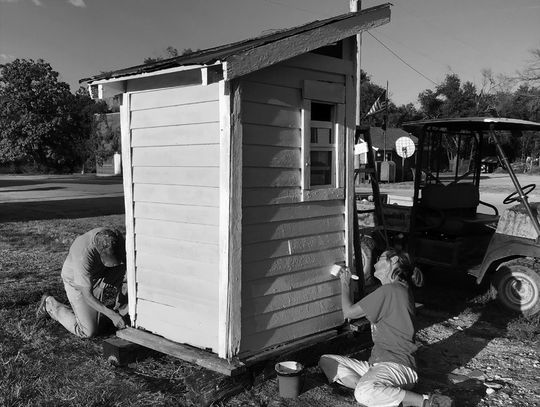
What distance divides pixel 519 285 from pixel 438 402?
3124 millimetres

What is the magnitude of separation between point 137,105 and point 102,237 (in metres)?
1.40

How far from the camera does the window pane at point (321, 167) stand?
14.8 ft

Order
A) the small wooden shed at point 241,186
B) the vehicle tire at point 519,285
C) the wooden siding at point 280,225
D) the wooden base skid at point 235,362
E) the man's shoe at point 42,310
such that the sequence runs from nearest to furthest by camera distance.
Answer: the wooden base skid at point 235,362 < the small wooden shed at point 241,186 < the wooden siding at point 280,225 < the man's shoe at point 42,310 < the vehicle tire at point 519,285

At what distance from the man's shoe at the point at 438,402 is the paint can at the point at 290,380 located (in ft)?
3.02

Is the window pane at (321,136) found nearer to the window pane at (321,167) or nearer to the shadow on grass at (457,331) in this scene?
the window pane at (321,167)

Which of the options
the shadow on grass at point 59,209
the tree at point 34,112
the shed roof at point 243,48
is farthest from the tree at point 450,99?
the shed roof at point 243,48

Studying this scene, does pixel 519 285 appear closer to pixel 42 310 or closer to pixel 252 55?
pixel 252 55

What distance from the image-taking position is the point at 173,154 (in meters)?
4.17

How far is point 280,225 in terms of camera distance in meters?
4.14

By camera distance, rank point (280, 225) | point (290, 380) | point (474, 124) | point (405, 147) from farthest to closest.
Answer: point (405, 147), point (474, 124), point (280, 225), point (290, 380)

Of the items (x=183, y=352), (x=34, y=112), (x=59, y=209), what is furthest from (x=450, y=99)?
(x=183, y=352)

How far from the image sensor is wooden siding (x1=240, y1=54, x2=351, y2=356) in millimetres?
3895

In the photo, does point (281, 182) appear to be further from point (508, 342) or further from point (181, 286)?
point (508, 342)

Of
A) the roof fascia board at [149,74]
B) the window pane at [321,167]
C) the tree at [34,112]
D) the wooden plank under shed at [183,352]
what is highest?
the tree at [34,112]
